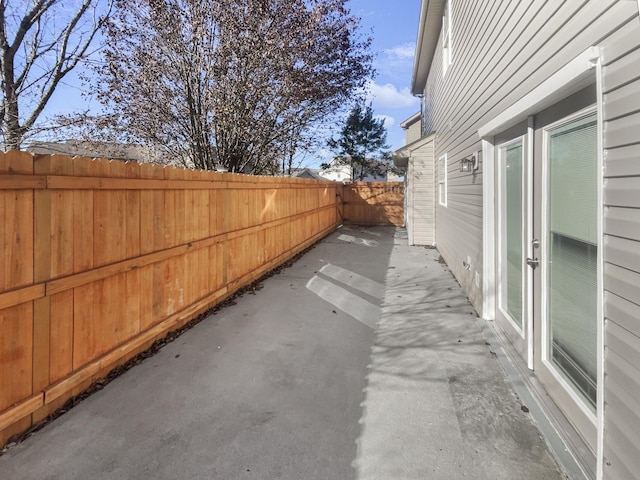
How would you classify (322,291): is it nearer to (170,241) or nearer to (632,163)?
(170,241)

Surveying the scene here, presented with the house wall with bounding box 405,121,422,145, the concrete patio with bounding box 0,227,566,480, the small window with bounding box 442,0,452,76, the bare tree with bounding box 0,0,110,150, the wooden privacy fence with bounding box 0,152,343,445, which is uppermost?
the house wall with bounding box 405,121,422,145

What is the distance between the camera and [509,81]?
130 inches

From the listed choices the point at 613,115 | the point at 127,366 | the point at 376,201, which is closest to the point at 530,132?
the point at 613,115

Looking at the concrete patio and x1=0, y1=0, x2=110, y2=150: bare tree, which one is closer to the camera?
the concrete patio

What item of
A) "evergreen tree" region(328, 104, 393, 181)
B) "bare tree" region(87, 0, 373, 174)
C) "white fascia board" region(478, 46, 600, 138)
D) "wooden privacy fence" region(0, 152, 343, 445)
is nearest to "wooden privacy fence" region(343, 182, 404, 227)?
"bare tree" region(87, 0, 373, 174)

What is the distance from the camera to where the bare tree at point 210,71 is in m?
7.36

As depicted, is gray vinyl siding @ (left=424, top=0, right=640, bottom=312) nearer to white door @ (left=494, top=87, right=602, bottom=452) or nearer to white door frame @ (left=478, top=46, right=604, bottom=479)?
white door frame @ (left=478, top=46, right=604, bottom=479)

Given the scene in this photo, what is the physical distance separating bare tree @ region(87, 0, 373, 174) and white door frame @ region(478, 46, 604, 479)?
5259 mm

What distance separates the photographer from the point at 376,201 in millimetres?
16188

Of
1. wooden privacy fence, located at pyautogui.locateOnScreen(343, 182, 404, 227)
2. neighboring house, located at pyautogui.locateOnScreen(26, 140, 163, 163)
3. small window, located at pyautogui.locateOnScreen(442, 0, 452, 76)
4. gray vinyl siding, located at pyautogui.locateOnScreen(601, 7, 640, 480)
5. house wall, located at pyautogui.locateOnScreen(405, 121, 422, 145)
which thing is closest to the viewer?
gray vinyl siding, located at pyautogui.locateOnScreen(601, 7, 640, 480)

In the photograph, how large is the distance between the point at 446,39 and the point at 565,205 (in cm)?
605

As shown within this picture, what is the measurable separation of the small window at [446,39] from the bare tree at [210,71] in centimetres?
295

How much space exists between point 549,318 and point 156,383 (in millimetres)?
2940

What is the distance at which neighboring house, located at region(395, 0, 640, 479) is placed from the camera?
63.2 inches
